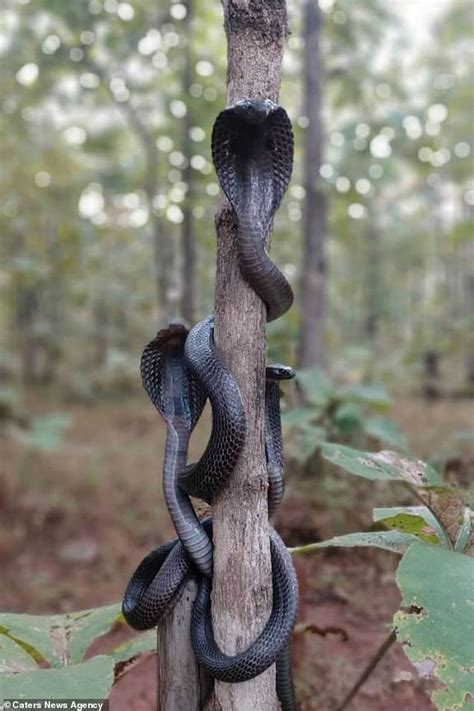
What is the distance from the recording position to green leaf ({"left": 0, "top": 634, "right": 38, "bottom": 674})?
177cm

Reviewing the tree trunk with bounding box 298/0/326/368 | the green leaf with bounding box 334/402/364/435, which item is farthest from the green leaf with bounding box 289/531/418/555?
the tree trunk with bounding box 298/0/326/368

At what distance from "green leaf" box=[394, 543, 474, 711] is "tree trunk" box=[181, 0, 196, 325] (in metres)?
4.30

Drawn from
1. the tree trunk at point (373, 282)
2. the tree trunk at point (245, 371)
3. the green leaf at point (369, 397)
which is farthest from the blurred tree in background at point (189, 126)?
the tree trunk at point (373, 282)

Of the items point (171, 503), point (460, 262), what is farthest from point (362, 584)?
point (460, 262)

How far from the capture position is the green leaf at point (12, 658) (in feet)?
5.80

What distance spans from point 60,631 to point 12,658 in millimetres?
389

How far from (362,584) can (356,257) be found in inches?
602

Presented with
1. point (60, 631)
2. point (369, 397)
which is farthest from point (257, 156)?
point (369, 397)

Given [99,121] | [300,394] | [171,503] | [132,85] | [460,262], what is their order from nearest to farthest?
1. [171,503]
2. [300,394]
3. [132,85]
4. [99,121]
5. [460,262]

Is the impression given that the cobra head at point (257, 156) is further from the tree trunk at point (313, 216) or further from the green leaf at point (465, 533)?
the tree trunk at point (313, 216)

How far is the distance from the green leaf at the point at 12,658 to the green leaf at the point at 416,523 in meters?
1.15

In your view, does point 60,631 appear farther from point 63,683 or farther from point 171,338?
point 171,338

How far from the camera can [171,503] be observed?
1.99 meters

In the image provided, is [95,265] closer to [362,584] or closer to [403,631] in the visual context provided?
[362,584]
